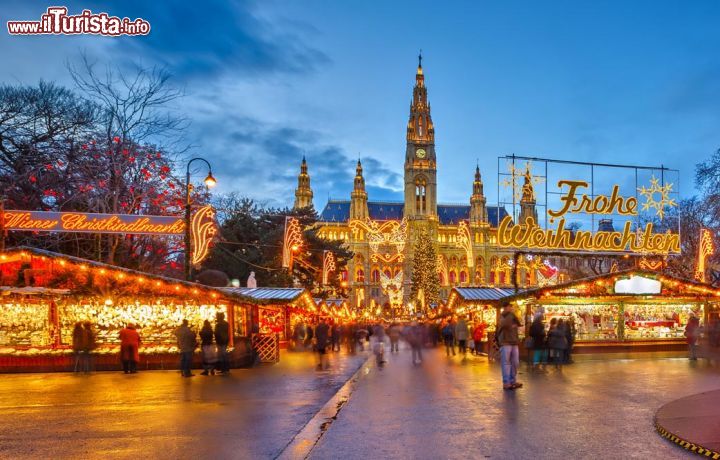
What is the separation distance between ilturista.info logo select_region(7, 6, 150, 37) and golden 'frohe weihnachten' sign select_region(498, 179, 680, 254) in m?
16.3

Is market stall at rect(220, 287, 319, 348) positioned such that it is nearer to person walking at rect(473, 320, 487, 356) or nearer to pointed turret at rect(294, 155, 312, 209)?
person walking at rect(473, 320, 487, 356)

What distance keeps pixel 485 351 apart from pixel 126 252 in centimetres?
1604

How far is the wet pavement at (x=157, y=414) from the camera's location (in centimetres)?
805

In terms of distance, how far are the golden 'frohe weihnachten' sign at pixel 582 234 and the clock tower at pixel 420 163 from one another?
307ft

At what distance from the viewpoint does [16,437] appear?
876cm

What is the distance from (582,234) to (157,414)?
70.1 ft

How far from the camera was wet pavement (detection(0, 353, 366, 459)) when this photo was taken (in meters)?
8.05

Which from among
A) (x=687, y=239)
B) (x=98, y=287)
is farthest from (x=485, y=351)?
(x=687, y=239)

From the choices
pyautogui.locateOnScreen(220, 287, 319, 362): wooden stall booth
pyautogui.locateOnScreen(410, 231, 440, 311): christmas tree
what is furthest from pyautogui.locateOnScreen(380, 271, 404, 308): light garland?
pyautogui.locateOnScreen(220, 287, 319, 362): wooden stall booth

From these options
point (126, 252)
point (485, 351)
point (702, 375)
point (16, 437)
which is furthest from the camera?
point (126, 252)

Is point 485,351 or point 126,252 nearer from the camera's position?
point 485,351

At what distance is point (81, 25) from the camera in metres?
25.0

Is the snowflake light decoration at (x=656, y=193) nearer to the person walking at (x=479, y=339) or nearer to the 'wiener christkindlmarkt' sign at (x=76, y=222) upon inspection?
the person walking at (x=479, y=339)

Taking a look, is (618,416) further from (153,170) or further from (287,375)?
(153,170)
